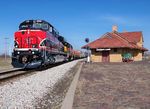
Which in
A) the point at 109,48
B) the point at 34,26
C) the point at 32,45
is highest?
the point at 34,26

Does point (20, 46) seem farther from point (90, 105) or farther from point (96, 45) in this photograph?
point (96, 45)

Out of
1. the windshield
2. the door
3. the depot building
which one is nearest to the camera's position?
the windshield

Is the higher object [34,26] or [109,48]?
[34,26]

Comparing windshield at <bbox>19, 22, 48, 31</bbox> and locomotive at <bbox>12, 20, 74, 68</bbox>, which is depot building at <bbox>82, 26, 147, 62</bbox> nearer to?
windshield at <bbox>19, 22, 48, 31</bbox>

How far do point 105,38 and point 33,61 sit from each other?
1283 inches

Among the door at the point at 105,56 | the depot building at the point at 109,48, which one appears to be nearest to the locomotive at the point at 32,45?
the depot building at the point at 109,48

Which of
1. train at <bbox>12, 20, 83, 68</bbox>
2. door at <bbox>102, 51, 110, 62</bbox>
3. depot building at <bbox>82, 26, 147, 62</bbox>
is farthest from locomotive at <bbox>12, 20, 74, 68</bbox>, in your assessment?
door at <bbox>102, 51, 110, 62</bbox>

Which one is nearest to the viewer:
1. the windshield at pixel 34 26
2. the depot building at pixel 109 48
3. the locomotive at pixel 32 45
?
the locomotive at pixel 32 45

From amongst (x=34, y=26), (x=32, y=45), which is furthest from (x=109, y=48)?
(x=32, y=45)

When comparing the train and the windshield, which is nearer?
the train

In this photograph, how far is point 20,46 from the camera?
2439 cm

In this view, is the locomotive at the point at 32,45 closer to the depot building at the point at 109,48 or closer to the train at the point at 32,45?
the train at the point at 32,45

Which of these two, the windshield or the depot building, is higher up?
the windshield

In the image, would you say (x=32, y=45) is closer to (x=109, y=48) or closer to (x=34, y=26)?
(x=34, y=26)
